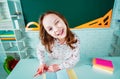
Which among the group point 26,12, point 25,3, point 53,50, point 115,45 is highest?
point 25,3

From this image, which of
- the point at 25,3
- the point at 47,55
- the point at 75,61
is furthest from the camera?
the point at 25,3

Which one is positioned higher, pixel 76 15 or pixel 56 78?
pixel 76 15

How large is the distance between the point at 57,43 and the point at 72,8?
0.92m

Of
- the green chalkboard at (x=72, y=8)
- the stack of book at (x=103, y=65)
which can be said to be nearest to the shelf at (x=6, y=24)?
the green chalkboard at (x=72, y=8)

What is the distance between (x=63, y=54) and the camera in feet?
3.47

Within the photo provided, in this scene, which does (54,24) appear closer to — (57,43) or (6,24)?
(57,43)

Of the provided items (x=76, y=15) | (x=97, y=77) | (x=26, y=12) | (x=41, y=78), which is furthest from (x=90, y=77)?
(x=26, y=12)

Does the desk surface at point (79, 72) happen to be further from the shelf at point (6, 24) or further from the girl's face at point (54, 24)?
the shelf at point (6, 24)

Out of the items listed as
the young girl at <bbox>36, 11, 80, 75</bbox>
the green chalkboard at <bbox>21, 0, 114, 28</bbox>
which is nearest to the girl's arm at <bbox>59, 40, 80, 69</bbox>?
the young girl at <bbox>36, 11, 80, 75</bbox>

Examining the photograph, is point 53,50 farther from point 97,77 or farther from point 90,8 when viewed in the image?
point 90,8

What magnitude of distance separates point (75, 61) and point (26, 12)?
1173 millimetres

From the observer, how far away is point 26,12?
1802mm

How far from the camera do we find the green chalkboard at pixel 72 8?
1.74 metres

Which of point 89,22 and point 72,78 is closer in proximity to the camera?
point 72,78
